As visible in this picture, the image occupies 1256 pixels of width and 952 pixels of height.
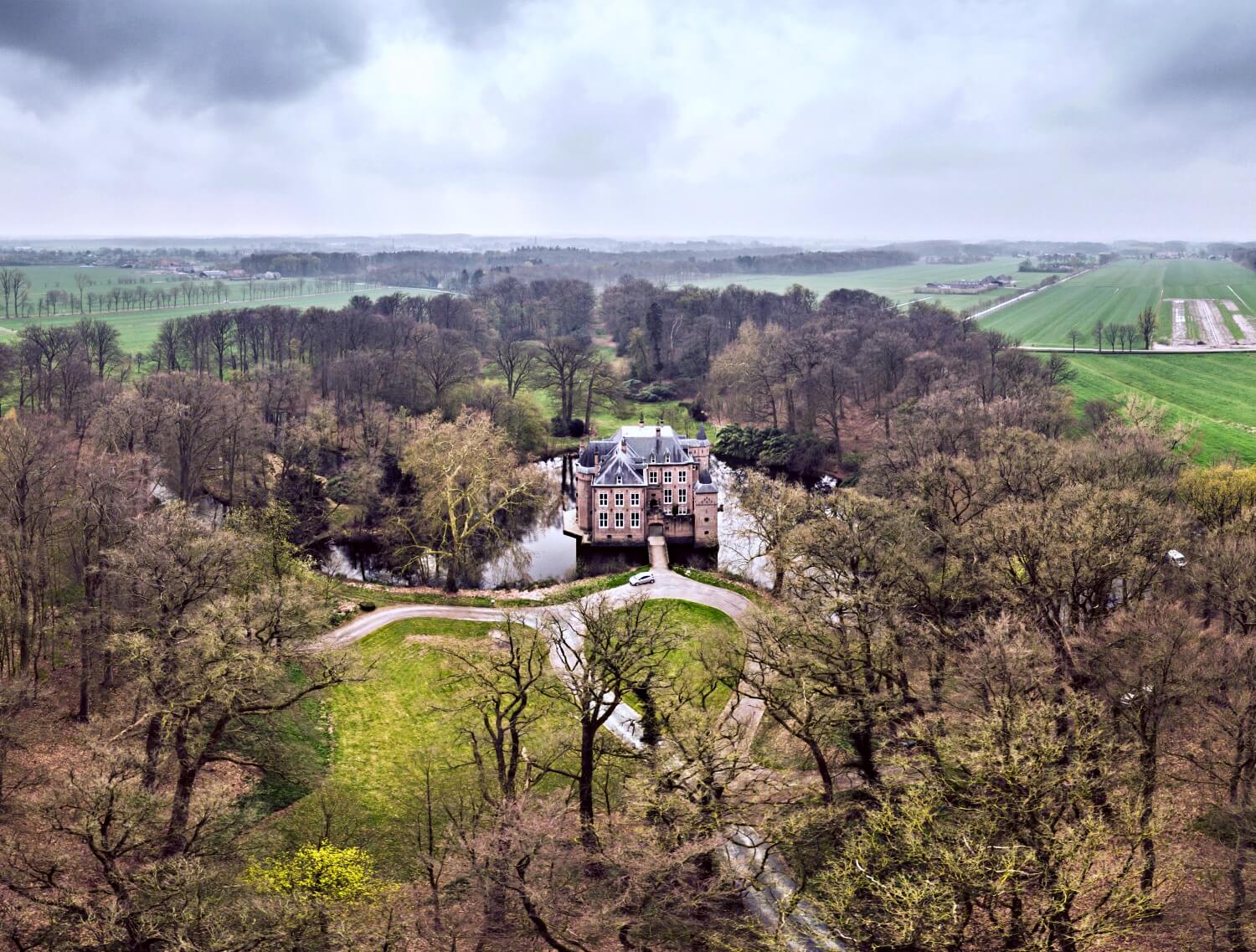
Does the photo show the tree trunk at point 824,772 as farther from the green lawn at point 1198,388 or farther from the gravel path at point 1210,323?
the gravel path at point 1210,323

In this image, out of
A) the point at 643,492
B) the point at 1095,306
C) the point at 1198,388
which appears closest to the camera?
the point at 643,492

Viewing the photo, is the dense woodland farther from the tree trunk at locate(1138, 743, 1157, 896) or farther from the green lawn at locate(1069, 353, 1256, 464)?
the green lawn at locate(1069, 353, 1256, 464)

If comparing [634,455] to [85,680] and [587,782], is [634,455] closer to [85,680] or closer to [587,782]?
[587,782]

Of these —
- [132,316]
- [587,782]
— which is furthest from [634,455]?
[132,316]

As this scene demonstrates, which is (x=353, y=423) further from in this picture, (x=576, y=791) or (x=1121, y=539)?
(x=1121, y=539)

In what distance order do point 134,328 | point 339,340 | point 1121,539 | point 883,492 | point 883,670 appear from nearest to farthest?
point 883,670 < point 1121,539 < point 883,492 < point 339,340 < point 134,328

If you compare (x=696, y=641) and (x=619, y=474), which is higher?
(x=619, y=474)

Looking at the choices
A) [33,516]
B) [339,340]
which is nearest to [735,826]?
[33,516]
